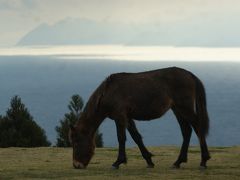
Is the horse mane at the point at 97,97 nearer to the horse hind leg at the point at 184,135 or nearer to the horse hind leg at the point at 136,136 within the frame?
the horse hind leg at the point at 136,136

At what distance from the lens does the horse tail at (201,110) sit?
1458cm

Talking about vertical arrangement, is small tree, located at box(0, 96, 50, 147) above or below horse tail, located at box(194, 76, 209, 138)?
below

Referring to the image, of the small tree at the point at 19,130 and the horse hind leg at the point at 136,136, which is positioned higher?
the horse hind leg at the point at 136,136

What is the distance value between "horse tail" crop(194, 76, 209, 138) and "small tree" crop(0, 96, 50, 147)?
2837 cm

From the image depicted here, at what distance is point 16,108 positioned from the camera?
1799 inches

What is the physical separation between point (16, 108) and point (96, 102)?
3239 centimetres

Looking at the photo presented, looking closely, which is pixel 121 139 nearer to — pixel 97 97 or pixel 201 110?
pixel 97 97

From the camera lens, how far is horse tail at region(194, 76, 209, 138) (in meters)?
14.6

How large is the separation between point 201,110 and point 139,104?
1778 millimetres

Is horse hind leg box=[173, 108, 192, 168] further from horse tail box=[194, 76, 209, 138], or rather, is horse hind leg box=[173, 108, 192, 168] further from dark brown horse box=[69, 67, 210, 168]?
horse tail box=[194, 76, 209, 138]

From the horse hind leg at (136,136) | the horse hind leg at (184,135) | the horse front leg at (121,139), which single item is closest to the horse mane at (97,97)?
the horse front leg at (121,139)

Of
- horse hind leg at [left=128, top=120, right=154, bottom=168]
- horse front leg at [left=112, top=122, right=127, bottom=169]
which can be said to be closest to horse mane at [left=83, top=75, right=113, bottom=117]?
horse front leg at [left=112, top=122, right=127, bottom=169]

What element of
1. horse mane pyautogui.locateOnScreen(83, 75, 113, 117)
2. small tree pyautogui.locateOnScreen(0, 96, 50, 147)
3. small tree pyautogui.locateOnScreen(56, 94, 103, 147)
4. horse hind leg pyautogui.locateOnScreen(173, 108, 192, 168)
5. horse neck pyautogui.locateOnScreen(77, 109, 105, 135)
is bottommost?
small tree pyautogui.locateOnScreen(56, 94, 103, 147)

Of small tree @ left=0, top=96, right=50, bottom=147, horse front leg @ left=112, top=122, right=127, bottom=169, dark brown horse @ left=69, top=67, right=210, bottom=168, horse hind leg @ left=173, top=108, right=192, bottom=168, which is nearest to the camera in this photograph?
horse front leg @ left=112, top=122, right=127, bottom=169
